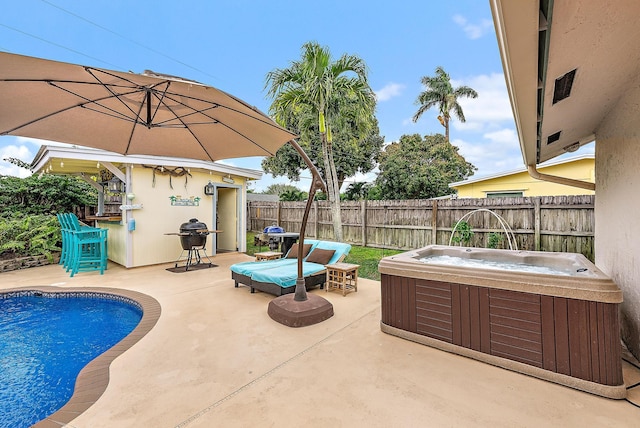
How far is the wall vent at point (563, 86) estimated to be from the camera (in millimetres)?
2143

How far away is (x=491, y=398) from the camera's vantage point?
88.4 inches

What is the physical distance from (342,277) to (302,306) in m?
1.31

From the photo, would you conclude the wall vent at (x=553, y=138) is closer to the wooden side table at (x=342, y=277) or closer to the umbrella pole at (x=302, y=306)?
the umbrella pole at (x=302, y=306)

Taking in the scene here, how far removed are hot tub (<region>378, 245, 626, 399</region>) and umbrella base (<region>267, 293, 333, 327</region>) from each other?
0.82 metres

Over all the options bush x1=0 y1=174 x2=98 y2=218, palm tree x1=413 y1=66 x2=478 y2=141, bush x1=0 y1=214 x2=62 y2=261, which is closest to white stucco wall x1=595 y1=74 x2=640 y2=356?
bush x1=0 y1=214 x2=62 y2=261

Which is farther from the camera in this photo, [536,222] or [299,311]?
[536,222]

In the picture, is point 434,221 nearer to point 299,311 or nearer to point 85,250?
point 299,311

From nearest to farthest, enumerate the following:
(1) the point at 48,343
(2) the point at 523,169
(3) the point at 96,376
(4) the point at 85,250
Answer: (3) the point at 96,376
(1) the point at 48,343
(4) the point at 85,250
(2) the point at 523,169

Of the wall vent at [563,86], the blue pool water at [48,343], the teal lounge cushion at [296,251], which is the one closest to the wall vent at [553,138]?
the wall vent at [563,86]

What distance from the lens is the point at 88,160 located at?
627 cm

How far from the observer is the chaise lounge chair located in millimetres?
4543

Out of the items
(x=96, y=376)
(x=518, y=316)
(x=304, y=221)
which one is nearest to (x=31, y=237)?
(x=96, y=376)

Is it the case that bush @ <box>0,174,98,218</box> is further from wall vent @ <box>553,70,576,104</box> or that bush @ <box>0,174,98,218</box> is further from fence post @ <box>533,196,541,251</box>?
fence post @ <box>533,196,541,251</box>

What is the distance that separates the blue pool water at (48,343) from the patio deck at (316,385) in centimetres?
51
